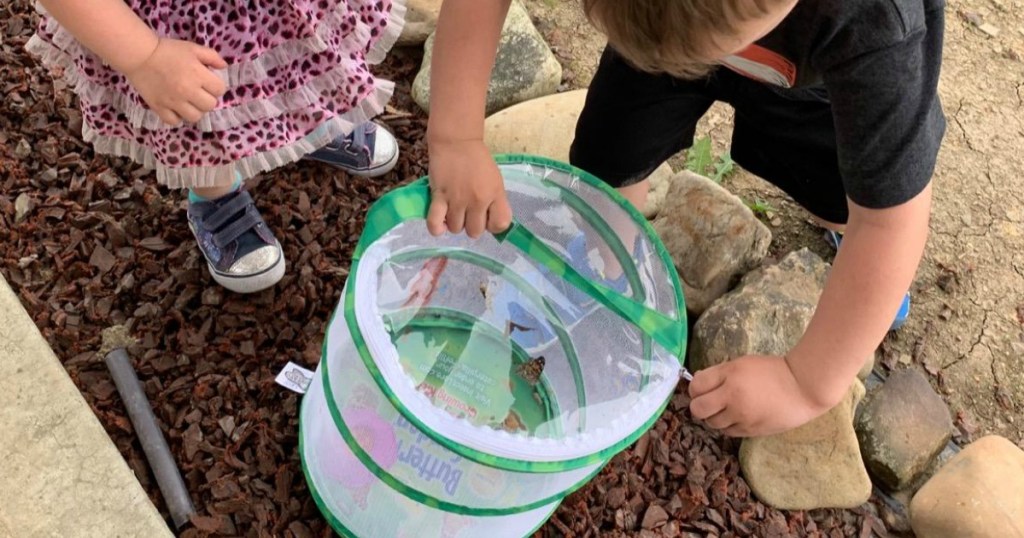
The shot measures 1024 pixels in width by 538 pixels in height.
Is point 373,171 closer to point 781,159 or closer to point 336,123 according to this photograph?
point 336,123

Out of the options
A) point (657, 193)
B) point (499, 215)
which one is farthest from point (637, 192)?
point (499, 215)

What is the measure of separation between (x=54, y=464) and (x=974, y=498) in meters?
1.54

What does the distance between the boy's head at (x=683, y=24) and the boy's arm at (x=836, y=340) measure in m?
0.32

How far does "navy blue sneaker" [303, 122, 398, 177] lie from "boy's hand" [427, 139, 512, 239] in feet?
2.16

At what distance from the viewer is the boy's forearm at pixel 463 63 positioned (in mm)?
1149

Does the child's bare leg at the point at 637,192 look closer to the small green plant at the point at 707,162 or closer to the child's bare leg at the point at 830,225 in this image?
the small green plant at the point at 707,162

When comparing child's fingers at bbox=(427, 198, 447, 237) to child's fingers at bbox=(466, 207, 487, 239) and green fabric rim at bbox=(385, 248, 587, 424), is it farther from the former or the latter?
green fabric rim at bbox=(385, 248, 587, 424)

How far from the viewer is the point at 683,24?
2.76 feet

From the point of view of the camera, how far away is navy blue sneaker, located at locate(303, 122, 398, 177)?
1.80 m

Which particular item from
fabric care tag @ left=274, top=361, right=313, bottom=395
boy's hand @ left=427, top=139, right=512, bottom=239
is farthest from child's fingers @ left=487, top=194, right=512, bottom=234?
fabric care tag @ left=274, top=361, right=313, bottom=395

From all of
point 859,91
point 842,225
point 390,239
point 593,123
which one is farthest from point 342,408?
point 842,225

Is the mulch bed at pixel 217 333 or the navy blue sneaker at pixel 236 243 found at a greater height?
the navy blue sneaker at pixel 236 243

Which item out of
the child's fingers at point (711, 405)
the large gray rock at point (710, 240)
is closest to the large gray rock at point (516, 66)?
the large gray rock at point (710, 240)

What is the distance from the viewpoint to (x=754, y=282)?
5.61ft
